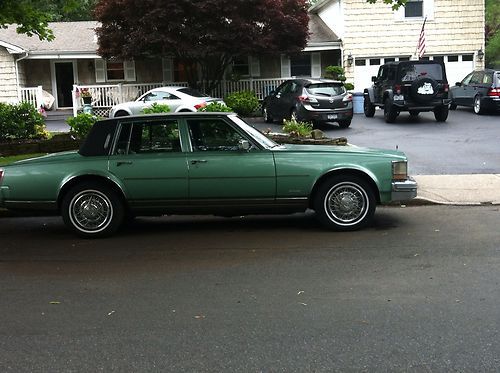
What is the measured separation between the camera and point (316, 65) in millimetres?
29547

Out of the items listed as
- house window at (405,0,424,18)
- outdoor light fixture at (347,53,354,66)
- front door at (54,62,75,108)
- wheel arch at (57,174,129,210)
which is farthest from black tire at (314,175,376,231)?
front door at (54,62,75,108)

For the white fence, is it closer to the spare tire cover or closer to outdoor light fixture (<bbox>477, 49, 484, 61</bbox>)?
the spare tire cover

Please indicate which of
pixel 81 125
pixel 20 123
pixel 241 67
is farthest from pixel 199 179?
pixel 241 67

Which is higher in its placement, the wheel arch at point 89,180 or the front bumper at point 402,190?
the wheel arch at point 89,180

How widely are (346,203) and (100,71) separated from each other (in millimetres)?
23313

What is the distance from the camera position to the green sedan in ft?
25.3

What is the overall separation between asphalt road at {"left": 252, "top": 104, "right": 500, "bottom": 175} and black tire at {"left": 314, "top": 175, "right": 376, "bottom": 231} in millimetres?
4637

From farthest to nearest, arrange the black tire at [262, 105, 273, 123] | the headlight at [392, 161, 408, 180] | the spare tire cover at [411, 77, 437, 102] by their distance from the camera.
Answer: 1. the black tire at [262, 105, 273, 123]
2. the spare tire cover at [411, 77, 437, 102]
3. the headlight at [392, 161, 408, 180]

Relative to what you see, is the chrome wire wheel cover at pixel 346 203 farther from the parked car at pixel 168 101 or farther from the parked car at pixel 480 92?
the parked car at pixel 480 92

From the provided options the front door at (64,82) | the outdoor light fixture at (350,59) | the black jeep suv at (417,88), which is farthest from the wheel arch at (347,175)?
the front door at (64,82)

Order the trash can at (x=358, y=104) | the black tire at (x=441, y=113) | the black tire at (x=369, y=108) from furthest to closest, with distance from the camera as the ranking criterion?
the trash can at (x=358, y=104)
the black tire at (x=369, y=108)
the black tire at (x=441, y=113)

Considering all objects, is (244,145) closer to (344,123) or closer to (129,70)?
(344,123)

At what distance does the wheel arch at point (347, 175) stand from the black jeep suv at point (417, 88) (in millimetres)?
12836

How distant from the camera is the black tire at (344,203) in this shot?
7.78 metres
